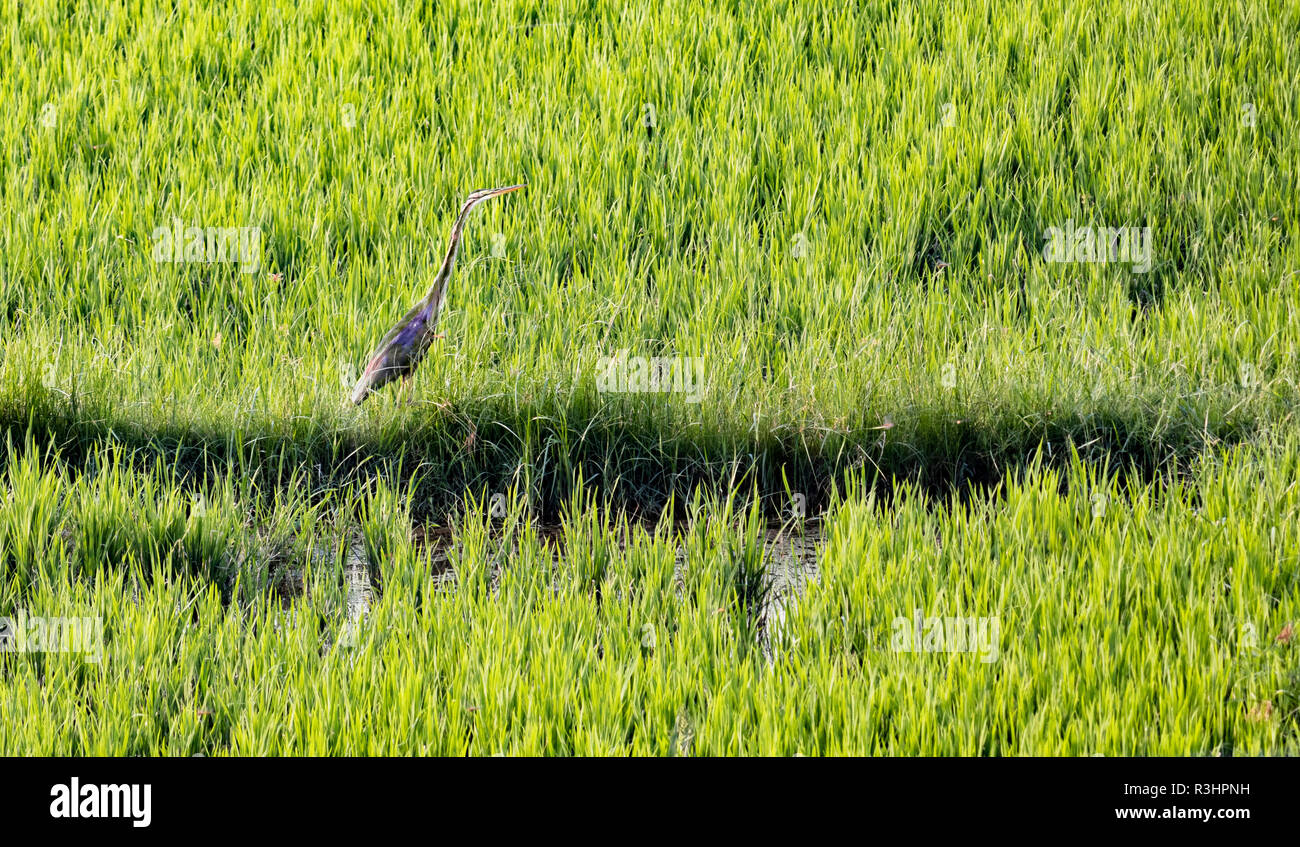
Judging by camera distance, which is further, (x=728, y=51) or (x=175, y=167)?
(x=728, y=51)

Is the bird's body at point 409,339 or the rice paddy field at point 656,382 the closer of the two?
the rice paddy field at point 656,382

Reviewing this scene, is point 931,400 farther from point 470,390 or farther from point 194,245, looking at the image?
point 194,245

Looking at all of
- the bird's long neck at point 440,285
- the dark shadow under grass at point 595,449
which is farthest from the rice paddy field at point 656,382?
the bird's long neck at point 440,285

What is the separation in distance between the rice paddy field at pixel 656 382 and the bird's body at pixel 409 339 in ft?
0.53

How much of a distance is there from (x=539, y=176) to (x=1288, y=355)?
294 cm

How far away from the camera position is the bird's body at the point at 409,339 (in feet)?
12.8

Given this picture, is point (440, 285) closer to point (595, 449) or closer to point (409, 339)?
point (409, 339)

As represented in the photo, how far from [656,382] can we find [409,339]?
2.77 ft

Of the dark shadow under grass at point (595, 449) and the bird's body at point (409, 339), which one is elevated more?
the bird's body at point (409, 339)

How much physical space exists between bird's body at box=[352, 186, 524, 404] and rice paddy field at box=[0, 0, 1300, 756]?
16cm

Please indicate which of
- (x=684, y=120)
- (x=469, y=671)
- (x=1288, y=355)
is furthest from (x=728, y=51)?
(x=469, y=671)

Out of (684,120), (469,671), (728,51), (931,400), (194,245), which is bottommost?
(469,671)

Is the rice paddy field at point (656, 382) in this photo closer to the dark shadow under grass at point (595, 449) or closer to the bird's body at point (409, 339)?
the dark shadow under grass at point (595, 449)

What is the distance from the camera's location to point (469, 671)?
2.82 metres
